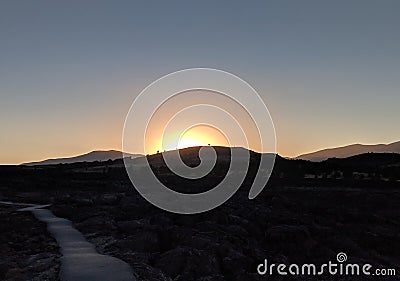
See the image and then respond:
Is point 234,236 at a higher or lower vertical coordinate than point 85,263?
higher

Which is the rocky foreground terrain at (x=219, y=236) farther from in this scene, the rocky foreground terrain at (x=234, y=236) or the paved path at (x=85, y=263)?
the paved path at (x=85, y=263)

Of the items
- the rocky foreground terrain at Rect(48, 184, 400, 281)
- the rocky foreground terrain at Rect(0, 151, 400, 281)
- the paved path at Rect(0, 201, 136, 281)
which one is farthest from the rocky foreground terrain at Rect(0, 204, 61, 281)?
the rocky foreground terrain at Rect(48, 184, 400, 281)

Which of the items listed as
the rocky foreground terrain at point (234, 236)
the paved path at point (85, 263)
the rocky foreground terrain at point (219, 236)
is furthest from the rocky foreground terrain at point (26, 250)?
the rocky foreground terrain at point (234, 236)

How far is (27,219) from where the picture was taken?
4069cm

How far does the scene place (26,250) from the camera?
29.1 metres

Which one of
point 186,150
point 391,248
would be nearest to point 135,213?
point 391,248

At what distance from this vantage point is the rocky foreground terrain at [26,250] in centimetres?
2202

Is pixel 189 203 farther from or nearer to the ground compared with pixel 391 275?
farther from the ground

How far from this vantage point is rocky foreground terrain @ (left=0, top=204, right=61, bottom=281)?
22.0m

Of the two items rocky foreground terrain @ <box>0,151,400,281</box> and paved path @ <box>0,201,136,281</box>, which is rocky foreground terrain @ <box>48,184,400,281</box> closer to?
rocky foreground terrain @ <box>0,151,400,281</box>

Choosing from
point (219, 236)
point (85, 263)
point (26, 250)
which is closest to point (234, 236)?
point (219, 236)

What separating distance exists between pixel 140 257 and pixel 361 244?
21.0 meters

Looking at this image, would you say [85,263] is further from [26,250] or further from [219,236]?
[219,236]

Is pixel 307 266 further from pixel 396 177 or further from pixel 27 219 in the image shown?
pixel 396 177
